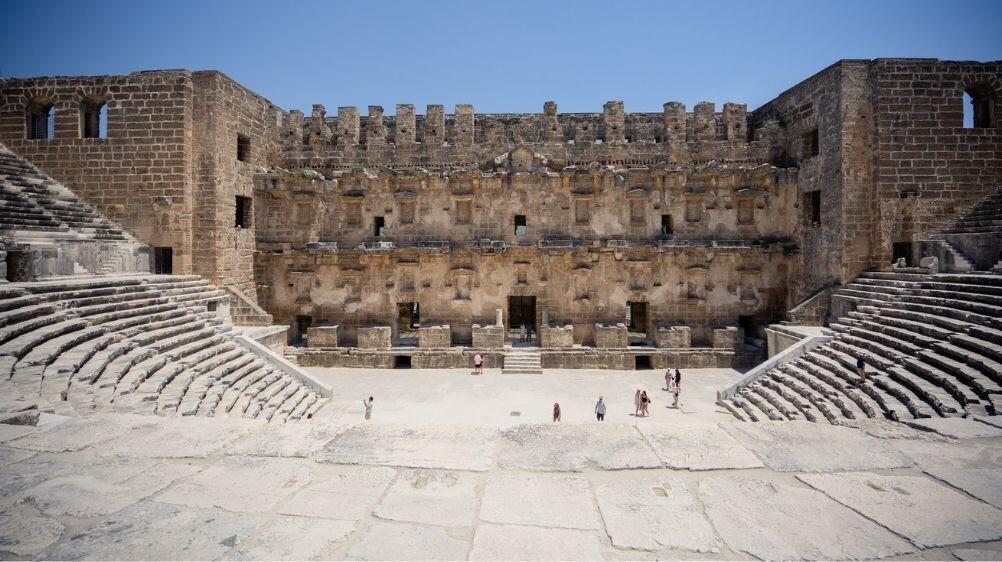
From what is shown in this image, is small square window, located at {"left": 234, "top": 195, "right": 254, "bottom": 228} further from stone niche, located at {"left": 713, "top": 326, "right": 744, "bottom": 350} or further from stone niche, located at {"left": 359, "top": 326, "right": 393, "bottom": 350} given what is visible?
stone niche, located at {"left": 713, "top": 326, "right": 744, "bottom": 350}

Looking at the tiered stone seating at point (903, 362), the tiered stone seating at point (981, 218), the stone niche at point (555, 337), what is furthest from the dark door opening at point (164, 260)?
the tiered stone seating at point (981, 218)

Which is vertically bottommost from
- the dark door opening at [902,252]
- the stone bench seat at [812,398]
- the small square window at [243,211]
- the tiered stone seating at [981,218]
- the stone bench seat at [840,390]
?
the stone bench seat at [812,398]

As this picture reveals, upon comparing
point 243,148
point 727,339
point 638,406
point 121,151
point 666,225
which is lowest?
point 638,406

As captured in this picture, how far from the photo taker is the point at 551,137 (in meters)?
18.4

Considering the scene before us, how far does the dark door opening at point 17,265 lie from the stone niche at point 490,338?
12.2 m

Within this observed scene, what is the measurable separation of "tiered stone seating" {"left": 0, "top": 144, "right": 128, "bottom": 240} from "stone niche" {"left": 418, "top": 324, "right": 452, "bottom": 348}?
1033 cm

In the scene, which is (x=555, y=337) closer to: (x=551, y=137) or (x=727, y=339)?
(x=727, y=339)

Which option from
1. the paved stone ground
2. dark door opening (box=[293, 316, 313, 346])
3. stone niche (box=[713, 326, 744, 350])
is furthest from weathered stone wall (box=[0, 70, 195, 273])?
stone niche (box=[713, 326, 744, 350])

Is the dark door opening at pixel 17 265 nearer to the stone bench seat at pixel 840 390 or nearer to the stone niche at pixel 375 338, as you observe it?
the stone niche at pixel 375 338

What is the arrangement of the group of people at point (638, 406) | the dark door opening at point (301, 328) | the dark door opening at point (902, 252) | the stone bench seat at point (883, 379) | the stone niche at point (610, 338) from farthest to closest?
the dark door opening at point (301, 328), the stone niche at point (610, 338), the dark door opening at point (902, 252), the group of people at point (638, 406), the stone bench seat at point (883, 379)

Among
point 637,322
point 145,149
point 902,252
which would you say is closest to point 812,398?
point 902,252

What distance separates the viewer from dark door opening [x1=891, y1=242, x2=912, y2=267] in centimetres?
1509

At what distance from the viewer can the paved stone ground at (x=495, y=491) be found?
2.92 meters

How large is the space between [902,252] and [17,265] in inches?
970
